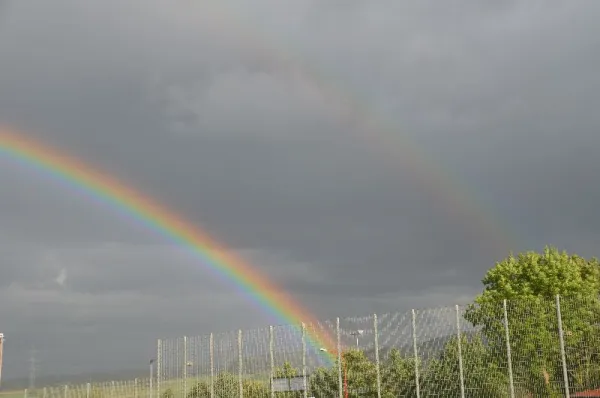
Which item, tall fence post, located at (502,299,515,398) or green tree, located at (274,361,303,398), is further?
green tree, located at (274,361,303,398)

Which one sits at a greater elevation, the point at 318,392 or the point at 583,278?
the point at 583,278

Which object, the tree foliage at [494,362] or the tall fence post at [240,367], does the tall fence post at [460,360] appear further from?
the tall fence post at [240,367]

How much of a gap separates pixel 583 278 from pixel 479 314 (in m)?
26.3

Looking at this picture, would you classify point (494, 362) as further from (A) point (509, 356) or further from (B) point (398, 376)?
(B) point (398, 376)

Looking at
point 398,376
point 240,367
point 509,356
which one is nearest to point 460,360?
point 509,356

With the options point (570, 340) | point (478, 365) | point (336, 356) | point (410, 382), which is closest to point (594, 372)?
point (570, 340)

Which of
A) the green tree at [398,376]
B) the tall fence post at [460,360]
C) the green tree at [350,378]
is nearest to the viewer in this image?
the tall fence post at [460,360]

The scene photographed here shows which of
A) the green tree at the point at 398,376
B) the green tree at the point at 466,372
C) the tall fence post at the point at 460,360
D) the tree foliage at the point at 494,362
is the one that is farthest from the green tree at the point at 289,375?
the tall fence post at the point at 460,360

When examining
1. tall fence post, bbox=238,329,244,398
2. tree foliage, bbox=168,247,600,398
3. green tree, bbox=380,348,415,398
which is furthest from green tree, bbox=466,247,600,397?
tall fence post, bbox=238,329,244,398

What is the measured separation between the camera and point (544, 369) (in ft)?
95.1

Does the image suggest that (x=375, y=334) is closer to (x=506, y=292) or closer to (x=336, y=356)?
(x=336, y=356)

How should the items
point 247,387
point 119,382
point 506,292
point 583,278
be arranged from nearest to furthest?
point 247,387 < point 119,382 < point 506,292 < point 583,278

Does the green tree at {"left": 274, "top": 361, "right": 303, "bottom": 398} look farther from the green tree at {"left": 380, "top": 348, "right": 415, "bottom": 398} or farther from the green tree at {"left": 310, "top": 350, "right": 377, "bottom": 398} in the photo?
the green tree at {"left": 380, "top": 348, "right": 415, "bottom": 398}

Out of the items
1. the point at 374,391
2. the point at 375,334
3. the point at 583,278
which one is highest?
the point at 583,278
